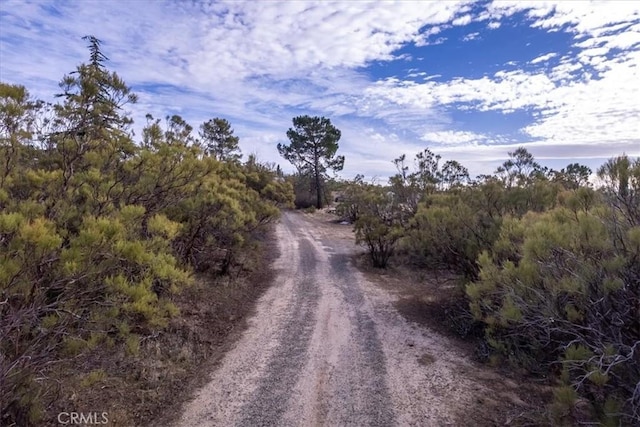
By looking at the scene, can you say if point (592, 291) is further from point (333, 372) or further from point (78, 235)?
point (78, 235)

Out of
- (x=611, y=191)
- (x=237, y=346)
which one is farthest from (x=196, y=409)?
(x=611, y=191)

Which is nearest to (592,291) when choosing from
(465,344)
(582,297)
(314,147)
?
(582,297)

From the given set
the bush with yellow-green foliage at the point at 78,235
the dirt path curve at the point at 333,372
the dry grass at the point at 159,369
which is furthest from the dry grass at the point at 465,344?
the bush with yellow-green foliage at the point at 78,235

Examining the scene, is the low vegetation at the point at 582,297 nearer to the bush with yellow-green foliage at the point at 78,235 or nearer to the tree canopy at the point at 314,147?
the bush with yellow-green foliage at the point at 78,235

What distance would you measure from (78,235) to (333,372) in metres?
4.23

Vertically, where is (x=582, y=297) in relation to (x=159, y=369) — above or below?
above

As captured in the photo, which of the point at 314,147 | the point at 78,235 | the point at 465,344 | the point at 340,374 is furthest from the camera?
the point at 314,147

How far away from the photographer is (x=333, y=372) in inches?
247

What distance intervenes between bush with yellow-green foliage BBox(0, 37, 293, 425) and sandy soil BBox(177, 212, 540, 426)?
5.52ft

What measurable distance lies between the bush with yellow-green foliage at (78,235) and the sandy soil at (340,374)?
66.3 inches

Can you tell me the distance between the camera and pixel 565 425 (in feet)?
13.3

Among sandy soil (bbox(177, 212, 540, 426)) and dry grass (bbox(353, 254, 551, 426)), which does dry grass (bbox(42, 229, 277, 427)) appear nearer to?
sandy soil (bbox(177, 212, 540, 426))

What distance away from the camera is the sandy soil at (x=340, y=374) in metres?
5.07

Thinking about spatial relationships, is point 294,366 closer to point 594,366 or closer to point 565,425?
point 565,425
